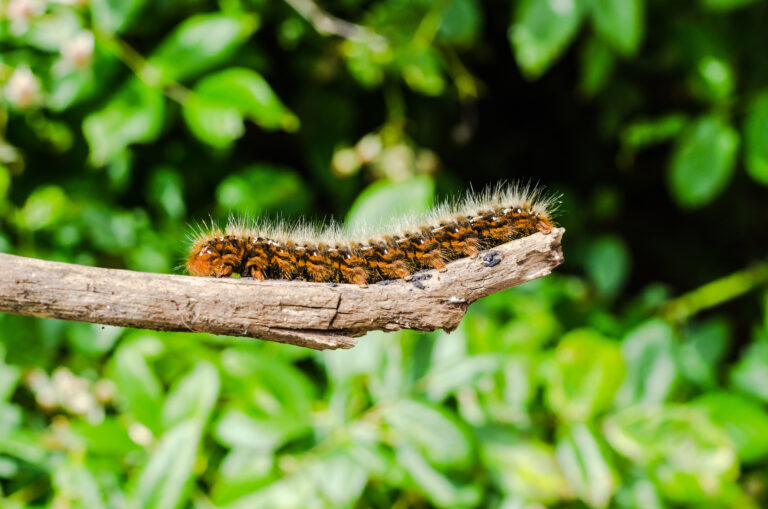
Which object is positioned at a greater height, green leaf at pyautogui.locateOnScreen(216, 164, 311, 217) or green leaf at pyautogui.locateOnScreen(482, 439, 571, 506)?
green leaf at pyautogui.locateOnScreen(216, 164, 311, 217)

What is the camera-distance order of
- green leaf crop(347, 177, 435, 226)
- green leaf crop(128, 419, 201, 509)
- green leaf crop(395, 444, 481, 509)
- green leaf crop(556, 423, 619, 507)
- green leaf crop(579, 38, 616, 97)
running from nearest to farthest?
green leaf crop(128, 419, 201, 509) < green leaf crop(395, 444, 481, 509) < green leaf crop(556, 423, 619, 507) < green leaf crop(347, 177, 435, 226) < green leaf crop(579, 38, 616, 97)

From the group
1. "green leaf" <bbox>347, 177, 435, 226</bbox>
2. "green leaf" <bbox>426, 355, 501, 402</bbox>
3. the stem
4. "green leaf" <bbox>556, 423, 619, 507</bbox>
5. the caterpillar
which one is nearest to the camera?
the caterpillar

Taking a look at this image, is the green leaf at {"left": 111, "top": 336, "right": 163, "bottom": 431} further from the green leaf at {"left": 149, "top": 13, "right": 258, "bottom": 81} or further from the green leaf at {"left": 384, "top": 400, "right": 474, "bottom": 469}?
the green leaf at {"left": 149, "top": 13, "right": 258, "bottom": 81}

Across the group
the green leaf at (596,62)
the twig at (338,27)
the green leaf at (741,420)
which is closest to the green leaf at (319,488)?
the green leaf at (741,420)

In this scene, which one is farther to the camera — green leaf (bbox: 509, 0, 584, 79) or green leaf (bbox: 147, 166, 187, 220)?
green leaf (bbox: 147, 166, 187, 220)

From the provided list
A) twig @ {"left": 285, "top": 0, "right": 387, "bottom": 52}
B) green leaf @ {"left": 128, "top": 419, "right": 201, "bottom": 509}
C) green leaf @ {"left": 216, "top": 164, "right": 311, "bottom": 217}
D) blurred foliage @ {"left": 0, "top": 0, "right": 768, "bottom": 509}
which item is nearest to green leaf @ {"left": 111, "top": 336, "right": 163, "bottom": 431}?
blurred foliage @ {"left": 0, "top": 0, "right": 768, "bottom": 509}

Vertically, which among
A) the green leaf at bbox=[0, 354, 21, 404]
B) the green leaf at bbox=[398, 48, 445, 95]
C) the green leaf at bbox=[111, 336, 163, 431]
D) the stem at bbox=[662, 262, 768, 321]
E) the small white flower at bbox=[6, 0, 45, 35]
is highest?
the green leaf at bbox=[398, 48, 445, 95]

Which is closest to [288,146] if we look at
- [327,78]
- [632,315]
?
[327,78]
